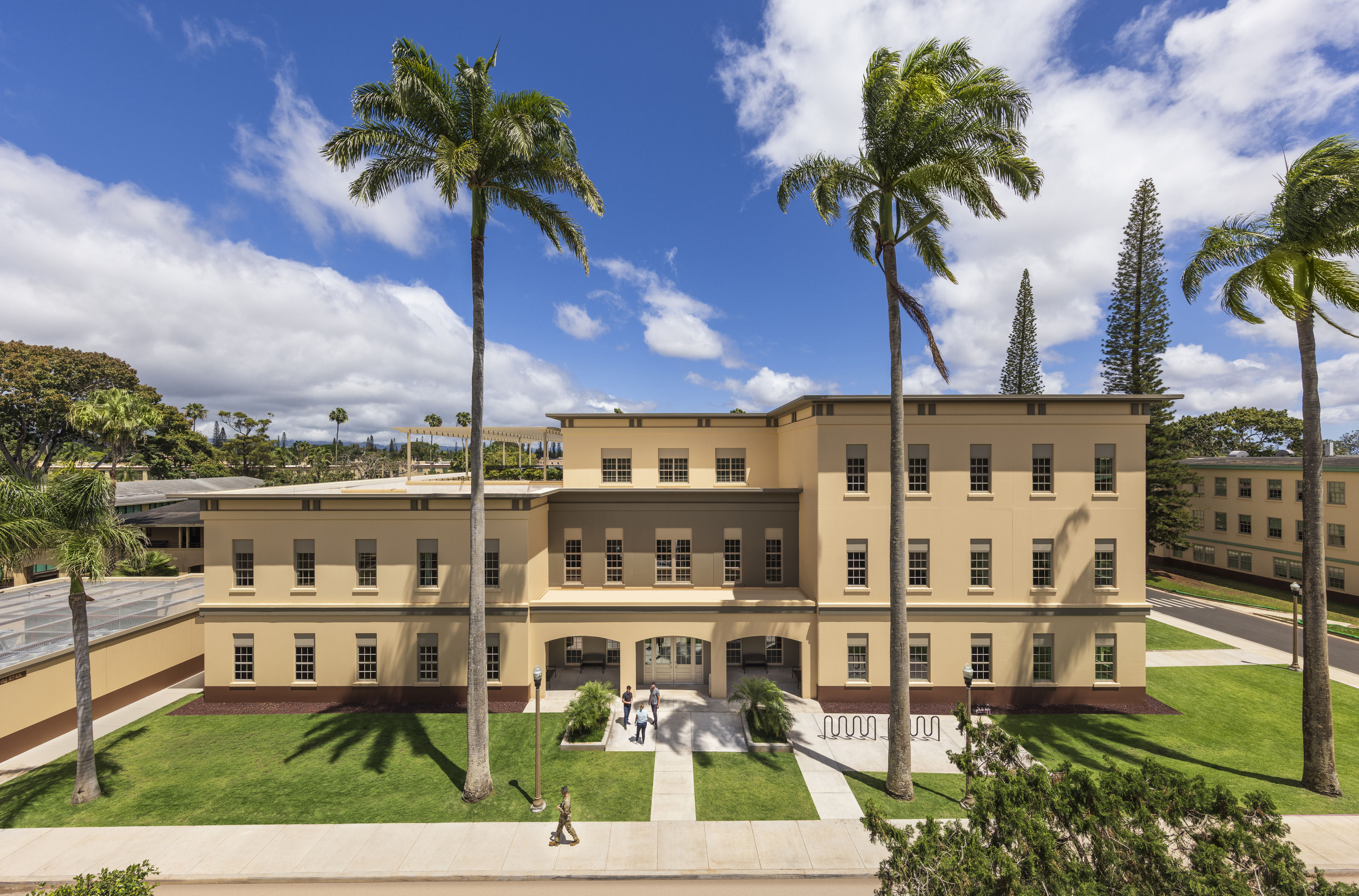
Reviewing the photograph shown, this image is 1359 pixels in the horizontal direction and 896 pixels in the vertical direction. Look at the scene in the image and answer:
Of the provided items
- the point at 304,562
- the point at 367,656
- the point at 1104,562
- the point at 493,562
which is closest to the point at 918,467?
the point at 1104,562

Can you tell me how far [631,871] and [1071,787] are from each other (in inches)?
391

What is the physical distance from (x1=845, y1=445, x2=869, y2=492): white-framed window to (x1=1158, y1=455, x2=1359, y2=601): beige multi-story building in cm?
3967

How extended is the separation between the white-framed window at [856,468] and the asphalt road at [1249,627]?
24.5 metres

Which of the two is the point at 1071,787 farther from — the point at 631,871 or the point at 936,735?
the point at 936,735

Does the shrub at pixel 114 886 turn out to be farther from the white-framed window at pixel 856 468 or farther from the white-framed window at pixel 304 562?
the white-framed window at pixel 856 468

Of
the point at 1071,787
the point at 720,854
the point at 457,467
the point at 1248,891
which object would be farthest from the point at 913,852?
the point at 457,467

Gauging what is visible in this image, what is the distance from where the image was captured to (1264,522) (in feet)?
137

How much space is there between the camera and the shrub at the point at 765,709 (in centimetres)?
1806

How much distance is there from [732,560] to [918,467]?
9328 mm

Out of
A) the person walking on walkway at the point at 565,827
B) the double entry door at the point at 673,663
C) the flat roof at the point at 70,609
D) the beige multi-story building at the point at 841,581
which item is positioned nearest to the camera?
the person walking on walkway at the point at 565,827

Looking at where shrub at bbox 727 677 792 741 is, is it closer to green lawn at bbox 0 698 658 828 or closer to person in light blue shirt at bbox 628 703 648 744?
person in light blue shirt at bbox 628 703 648 744

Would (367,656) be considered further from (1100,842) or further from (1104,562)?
(1104,562)

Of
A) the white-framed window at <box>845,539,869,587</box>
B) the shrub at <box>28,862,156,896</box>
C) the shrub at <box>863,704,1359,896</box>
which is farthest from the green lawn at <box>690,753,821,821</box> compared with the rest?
the shrub at <box>28,862,156,896</box>

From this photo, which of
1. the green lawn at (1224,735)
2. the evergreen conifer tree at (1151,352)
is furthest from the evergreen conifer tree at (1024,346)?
the green lawn at (1224,735)
